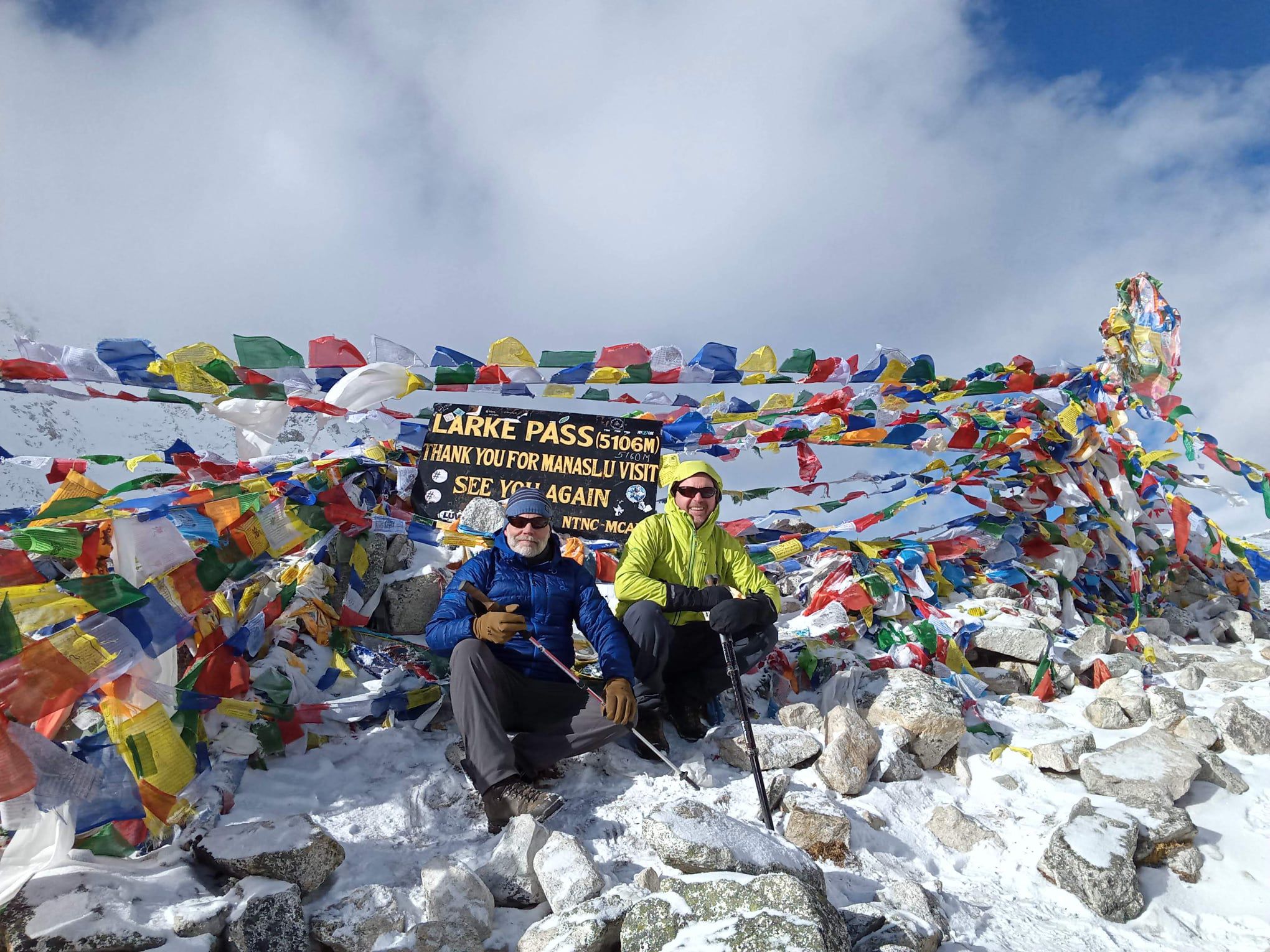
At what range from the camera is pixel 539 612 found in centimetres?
382

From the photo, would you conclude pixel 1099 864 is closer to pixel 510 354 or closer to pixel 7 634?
pixel 7 634

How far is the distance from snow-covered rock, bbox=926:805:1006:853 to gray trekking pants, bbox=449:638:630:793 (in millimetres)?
1516

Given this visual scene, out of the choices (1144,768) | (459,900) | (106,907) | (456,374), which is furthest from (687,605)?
(456,374)

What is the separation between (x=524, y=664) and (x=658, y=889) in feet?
4.70

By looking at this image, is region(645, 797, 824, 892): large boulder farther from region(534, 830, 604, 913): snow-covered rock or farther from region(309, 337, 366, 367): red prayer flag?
region(309, 337, 366, 367): red prayer flag

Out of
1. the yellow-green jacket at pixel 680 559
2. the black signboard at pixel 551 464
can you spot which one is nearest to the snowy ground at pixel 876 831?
the yellow-green jacket at pixel 680 559

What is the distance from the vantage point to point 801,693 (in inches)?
186

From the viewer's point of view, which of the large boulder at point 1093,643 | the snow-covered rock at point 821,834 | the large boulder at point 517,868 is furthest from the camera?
the large boulder at point 1093,643

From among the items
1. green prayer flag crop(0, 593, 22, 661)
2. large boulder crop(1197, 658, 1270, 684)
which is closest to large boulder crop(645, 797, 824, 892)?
green prayer flag crop(0, 593, 22, 661)

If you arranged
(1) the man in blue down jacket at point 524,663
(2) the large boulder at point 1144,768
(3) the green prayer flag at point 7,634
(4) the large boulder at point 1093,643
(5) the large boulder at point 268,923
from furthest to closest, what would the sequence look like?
(4) the large boulder at point 1093,643
(2) the large boulder at point 1144,768
(1) the man in blue down jacket at point 524,663
(3) the green prayer flag at point 7,634
(5) the large boulder at point 268,923

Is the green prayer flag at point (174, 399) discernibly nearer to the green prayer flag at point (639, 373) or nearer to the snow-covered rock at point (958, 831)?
the green prayer flag at point (639, 373)

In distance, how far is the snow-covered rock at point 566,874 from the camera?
2.54 metres

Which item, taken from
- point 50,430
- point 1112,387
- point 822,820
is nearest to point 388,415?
point 822,820

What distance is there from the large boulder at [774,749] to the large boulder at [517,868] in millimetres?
1283
